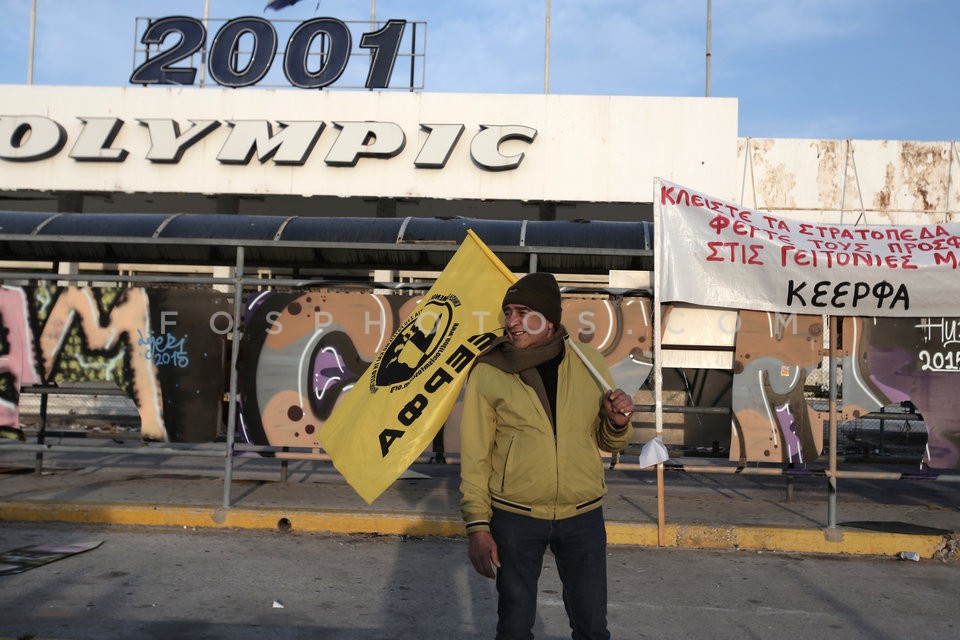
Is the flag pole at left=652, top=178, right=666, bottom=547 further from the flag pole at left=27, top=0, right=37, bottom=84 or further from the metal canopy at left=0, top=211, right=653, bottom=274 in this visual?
the flag pole at left=27, top=0, right=37, bottom=84

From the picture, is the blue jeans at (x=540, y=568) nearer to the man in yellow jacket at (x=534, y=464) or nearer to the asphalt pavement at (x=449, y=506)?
the man in yellow jacket at (x=534, y=464)

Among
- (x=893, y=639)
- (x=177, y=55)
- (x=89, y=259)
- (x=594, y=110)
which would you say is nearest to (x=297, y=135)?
(x=177, y=55)

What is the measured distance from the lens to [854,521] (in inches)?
311

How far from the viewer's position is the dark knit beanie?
340 centimetres

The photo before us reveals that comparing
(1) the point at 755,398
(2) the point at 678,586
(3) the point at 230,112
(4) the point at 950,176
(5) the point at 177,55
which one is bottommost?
(2) the point at 678,586

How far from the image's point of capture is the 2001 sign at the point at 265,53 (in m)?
19.2

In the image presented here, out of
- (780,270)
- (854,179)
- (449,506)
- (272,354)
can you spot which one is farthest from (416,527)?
(854,179)

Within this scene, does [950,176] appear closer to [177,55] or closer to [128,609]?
[177,55]

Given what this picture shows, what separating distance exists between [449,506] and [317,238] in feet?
9.64

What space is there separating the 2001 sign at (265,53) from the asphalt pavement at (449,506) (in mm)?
11054

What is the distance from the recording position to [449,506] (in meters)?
8.30

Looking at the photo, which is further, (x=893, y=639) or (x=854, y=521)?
(x=854, y=521)

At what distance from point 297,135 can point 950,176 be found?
13645 millimetres

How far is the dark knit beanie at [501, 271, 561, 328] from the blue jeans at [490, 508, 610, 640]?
2.58 ft
